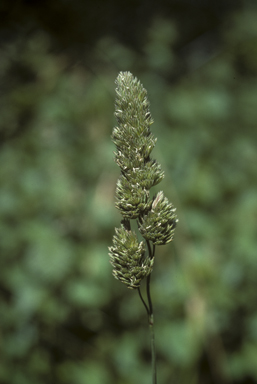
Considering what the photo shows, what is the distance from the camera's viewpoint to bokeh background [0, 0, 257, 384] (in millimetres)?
1524

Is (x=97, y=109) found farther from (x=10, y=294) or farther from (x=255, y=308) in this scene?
(x=255, y=308)

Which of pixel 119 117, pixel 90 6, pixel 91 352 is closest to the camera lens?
pixel 119 117

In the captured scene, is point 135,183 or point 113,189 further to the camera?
point 113,189

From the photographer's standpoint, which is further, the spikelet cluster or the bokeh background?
the bokeh background

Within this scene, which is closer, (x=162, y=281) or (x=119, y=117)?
(x=119, y=117)

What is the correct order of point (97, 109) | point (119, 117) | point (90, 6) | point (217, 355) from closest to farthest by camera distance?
point (119, 117) < point (217, 355) < point (97, 109) < point (90, 6)

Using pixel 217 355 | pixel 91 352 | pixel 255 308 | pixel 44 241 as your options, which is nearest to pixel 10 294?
pixel 44 241

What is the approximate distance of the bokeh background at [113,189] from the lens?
1524 millimetres

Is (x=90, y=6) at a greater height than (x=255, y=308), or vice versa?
(x=90, y=6)

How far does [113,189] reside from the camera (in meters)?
1.67

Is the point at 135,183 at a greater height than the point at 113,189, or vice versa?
the point at 113,189

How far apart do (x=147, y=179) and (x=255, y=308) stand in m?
1.35

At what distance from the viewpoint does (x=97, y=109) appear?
6.13ft

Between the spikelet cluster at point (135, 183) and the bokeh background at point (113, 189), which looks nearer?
the spikelet cluster at point (135, 183)
